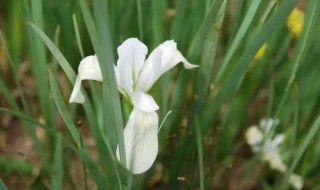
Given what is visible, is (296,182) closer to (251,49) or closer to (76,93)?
(251,49)

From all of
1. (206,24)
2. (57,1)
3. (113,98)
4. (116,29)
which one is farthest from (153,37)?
(113,98)

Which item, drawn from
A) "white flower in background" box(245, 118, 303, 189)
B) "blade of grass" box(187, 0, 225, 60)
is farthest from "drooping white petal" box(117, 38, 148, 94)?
"white flower in background" box(245, 118, 303, 189)

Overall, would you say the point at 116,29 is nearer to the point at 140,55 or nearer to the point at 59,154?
the point at 140,55

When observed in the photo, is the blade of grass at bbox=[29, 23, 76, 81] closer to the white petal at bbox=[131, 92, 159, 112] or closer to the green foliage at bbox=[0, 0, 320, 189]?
the green foliage at bbox=[0, 0, 320, 189]

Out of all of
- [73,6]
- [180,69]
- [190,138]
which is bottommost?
[190,138]

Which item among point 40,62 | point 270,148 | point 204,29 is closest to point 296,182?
point 270,148

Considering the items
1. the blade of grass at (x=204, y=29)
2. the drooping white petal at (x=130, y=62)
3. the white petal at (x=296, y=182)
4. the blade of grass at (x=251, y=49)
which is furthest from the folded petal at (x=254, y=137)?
the drooping white petal at (x=130, y=62)
